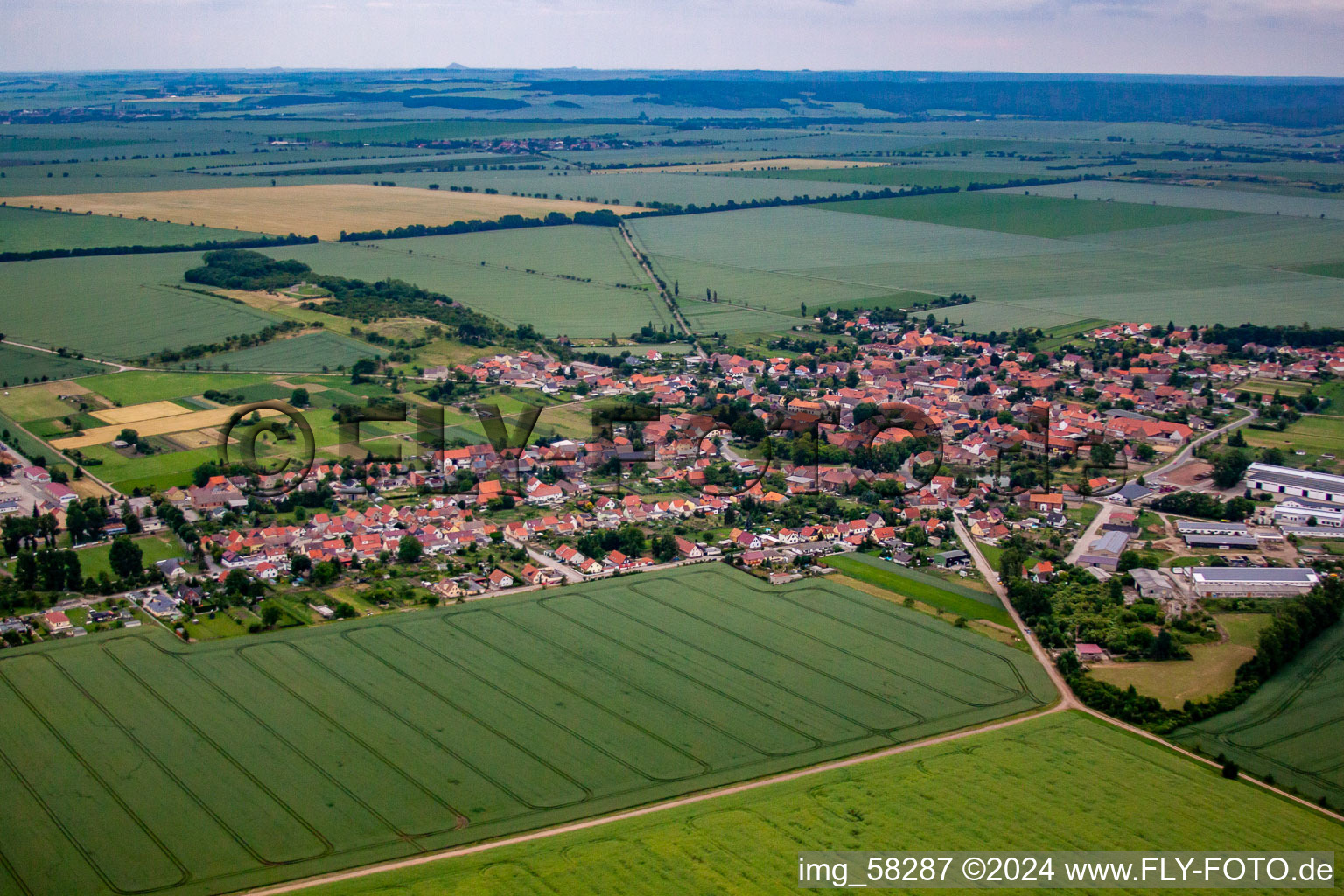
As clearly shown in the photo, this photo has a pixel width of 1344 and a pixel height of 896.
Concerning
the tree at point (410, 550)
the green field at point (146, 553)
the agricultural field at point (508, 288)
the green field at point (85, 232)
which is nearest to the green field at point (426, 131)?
the green field at point (85, 232)

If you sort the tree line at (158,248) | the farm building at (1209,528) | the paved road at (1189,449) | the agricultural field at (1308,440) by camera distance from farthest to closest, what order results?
the tree line at (158,248) < the agricultural field at (1308,440) < the paved road at (1189,449) < the farm building at (1209,528)

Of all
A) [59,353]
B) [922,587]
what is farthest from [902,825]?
[59,353]

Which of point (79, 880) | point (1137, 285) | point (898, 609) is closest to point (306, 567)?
point (79, 880)

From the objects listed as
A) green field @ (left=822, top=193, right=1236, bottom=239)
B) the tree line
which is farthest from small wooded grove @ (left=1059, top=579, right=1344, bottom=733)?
the tree line

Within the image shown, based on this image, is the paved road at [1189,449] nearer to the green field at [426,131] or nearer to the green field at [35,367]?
the green field at [35,367]

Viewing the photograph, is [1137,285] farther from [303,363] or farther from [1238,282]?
[303,363]
